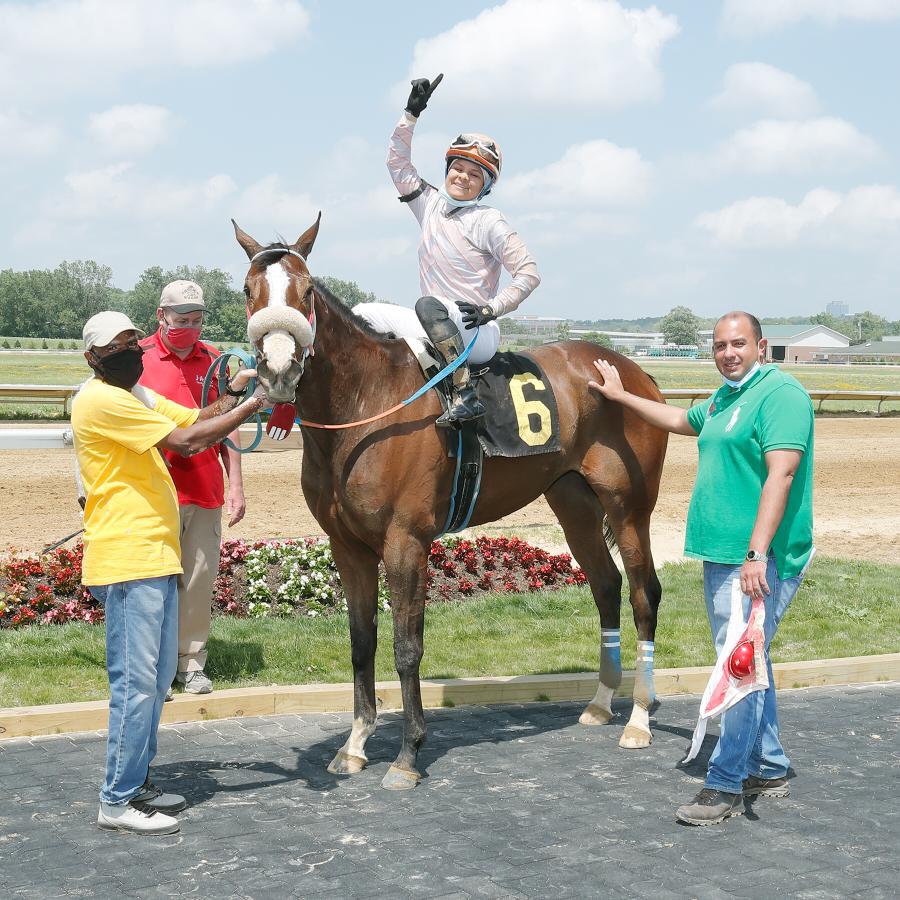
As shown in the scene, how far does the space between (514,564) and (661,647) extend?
2067 millimetres

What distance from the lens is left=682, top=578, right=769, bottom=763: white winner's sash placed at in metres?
4.70

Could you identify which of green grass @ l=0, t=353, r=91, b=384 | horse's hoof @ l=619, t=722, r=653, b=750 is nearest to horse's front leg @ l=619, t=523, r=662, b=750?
horse's hoof @ l=619, t=722, r=653, b=750

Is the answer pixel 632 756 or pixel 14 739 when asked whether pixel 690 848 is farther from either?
pixel 14 739

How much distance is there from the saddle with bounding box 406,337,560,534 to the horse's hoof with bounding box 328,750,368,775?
3.99ft

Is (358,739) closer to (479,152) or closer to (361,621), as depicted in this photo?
(361,621)

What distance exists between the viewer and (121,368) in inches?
183

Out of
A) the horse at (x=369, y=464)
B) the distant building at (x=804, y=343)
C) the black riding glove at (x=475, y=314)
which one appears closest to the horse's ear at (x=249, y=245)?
the horse at (x=369, y=464)

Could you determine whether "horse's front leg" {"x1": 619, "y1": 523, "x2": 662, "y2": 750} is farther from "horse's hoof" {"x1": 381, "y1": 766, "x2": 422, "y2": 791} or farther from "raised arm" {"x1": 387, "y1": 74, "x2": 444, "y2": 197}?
"raised arm" {"x1": 387, "y1": 74, "x2": 444, "y2": 197}

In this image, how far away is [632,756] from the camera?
18.7ft

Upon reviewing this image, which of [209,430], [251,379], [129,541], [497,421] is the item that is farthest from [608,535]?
[129,541]

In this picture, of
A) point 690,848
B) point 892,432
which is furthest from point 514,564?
point 892,432

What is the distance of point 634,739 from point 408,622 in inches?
56.1

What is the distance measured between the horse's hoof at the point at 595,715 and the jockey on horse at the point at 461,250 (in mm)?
1923

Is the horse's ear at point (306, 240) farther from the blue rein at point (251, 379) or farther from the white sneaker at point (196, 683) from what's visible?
the white sneaker at point (196, 683)
